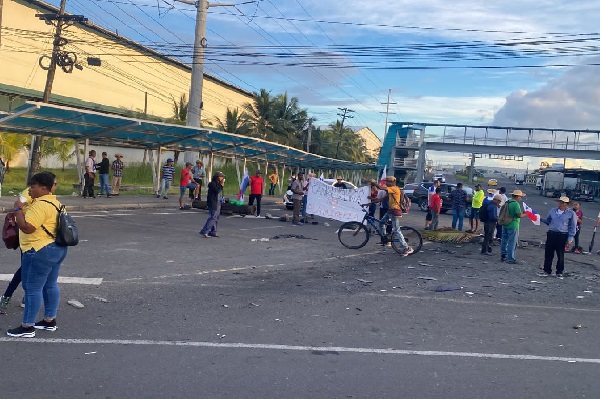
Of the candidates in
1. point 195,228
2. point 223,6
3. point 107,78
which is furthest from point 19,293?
Answer: point 107,78

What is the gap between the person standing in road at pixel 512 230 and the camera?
42.7 feet

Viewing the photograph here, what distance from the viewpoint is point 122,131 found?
22.7 m

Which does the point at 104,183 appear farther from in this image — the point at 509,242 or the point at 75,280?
the point at 509,242

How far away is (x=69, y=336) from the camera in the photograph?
5.97 m

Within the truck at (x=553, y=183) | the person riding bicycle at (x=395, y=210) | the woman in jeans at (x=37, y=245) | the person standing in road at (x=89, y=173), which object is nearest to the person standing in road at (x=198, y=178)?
the person standing in road at (x=89, y=173)

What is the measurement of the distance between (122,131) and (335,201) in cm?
983

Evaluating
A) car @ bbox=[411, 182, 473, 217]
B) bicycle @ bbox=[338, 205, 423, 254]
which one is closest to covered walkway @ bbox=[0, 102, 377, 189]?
car @ bbox=[411, 182, 473, 217]

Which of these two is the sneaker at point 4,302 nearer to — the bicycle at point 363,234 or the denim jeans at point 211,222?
the denim jeans at point 211,222

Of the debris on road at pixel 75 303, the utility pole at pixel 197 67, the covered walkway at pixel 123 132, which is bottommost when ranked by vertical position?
the debris on road at pixel 75 303

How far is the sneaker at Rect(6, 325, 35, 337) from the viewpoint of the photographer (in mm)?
5816

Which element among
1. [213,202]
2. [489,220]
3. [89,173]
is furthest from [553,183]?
[213,202]

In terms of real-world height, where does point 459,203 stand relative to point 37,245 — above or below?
above

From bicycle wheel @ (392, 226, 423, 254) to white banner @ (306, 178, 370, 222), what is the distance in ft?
8.69

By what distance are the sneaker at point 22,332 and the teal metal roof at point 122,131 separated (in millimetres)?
12222
